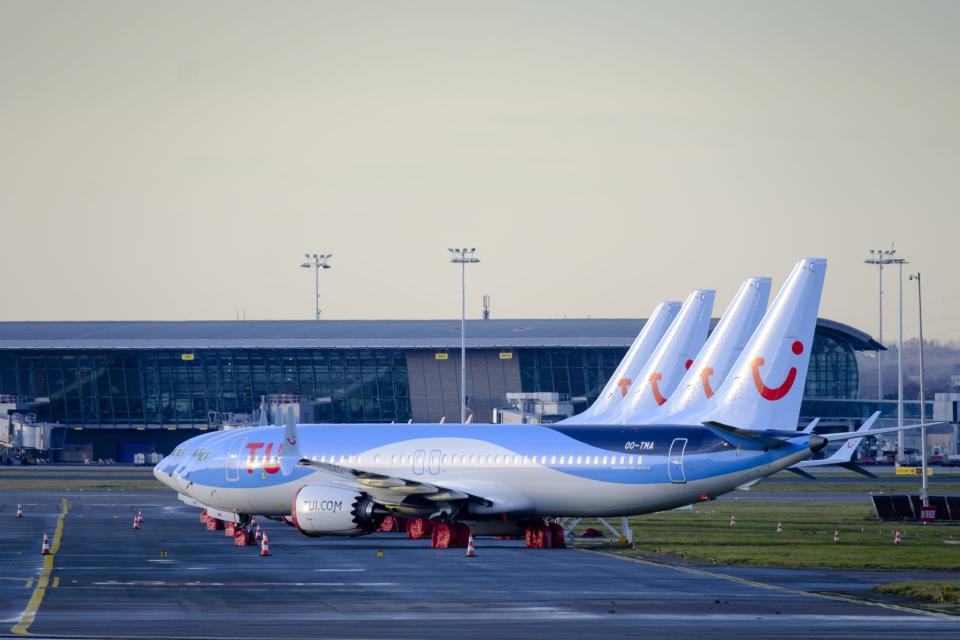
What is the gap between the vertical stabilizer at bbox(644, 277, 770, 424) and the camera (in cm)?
4934

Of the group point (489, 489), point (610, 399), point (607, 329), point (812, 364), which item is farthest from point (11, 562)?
point (812, 364)

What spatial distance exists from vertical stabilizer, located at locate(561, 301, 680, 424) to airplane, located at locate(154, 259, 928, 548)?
11.7 metres

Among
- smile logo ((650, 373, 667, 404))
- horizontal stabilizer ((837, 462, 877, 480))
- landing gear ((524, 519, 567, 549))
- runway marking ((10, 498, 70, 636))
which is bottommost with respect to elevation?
landing gear ((524, 519, 567, 549))

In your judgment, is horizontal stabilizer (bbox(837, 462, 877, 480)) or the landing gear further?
the landing gear

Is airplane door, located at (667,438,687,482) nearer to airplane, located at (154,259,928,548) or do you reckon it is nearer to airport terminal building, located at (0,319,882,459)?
airplane, located at (154,259,928,548)

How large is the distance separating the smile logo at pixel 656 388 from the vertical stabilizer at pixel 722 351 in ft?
19.0

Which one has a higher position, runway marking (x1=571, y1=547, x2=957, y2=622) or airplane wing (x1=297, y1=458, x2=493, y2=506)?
airplane wing (x1=297, y1=458, x2=493, y2=506)

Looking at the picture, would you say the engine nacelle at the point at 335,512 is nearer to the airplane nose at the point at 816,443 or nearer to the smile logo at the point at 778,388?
the smile logo at the point at 778,388

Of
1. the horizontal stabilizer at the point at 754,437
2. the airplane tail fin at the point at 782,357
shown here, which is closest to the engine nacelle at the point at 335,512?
the horizontal stabilizer at the point at 754,437

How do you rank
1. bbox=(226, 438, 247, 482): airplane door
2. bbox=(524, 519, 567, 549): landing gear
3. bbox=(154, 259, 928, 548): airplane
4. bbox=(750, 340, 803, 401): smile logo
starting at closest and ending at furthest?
bbox=(154, 259, 928, 548): airplane, bbox=(750, 340, 803, 401): smile logo, bbox=(524, 519, 567, 549): landing gear, bbox=(226, 438, 247, 482): airplane door

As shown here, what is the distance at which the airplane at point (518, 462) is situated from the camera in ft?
145

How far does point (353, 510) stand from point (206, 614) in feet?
62.2

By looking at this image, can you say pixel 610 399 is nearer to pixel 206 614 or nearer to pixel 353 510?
pixel 353 510

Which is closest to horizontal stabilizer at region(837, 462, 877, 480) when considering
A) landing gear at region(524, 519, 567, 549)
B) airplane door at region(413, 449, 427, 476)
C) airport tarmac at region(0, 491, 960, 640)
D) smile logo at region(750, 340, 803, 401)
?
smile logo at region(750, 340, 803, 401)
